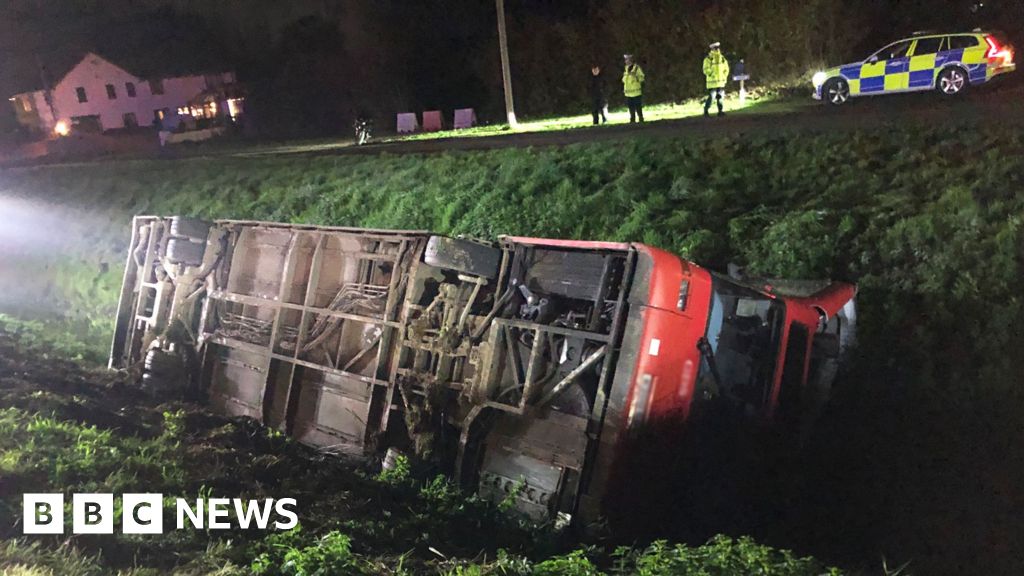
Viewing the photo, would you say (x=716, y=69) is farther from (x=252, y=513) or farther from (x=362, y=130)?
(x=252, y=513)

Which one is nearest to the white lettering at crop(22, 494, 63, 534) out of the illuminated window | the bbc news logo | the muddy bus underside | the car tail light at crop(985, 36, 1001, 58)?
the bbc news logo

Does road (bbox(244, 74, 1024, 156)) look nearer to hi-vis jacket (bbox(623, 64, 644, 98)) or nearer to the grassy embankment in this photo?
the grassy embankment

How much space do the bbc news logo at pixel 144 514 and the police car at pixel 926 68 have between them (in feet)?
34.7

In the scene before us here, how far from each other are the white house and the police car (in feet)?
114

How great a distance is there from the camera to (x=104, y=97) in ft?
122

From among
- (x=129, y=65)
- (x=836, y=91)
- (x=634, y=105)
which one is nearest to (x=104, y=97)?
(x=129, y=65)

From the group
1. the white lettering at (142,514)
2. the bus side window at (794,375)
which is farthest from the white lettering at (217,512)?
the bus side window at (794,375)

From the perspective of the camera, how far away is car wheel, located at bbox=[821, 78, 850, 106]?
10797 millimetres

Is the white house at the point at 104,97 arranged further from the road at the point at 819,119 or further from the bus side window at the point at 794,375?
the bus side window at the point at 794,375

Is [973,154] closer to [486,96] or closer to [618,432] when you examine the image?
[618,432]

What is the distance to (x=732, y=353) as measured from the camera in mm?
4809

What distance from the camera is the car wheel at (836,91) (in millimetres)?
10797

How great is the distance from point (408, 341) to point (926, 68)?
367 inches

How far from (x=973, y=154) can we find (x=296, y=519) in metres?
7.03
